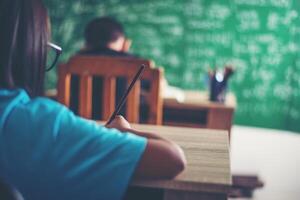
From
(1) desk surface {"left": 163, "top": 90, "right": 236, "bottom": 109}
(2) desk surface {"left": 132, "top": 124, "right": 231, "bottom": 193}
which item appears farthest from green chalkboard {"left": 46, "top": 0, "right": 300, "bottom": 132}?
(2) desk surface {"left": 132, "top": 124, "right": 231, "bottom": 193}

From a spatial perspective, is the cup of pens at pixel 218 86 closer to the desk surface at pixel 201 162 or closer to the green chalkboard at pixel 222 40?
the green chalkboard at pixel 222 40

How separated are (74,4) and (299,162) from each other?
2069 mm

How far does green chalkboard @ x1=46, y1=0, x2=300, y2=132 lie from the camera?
3605 mm

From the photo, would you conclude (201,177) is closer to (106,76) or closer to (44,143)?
(44,143)

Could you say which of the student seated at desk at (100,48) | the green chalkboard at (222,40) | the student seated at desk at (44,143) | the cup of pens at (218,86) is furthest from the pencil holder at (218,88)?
the student seated at desk at (44,143)

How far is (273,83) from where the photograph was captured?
144 inches

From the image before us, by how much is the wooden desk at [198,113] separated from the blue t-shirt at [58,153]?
176 centimetres

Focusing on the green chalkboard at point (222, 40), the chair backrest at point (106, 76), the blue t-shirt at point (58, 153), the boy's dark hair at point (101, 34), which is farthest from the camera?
the green chalkboard at point (222, 40)

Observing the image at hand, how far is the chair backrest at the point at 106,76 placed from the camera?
2.35 m

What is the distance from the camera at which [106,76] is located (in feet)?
7.81


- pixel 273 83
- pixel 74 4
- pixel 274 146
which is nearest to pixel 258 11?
pixel 273 83

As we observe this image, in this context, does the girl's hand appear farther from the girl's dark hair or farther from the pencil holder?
the pencil holder

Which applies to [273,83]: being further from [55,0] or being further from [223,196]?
[223,196]

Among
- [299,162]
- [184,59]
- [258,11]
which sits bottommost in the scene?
[299,162]
